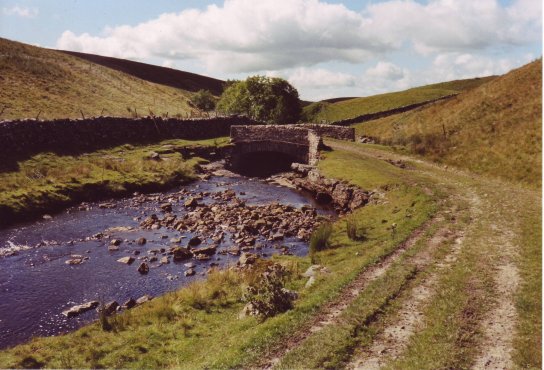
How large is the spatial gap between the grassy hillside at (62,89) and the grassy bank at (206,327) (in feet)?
155

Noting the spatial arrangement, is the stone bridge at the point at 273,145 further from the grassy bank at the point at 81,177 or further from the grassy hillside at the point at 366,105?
the grassy hillside at the point at 366,105

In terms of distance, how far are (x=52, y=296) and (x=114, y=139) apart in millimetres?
35696

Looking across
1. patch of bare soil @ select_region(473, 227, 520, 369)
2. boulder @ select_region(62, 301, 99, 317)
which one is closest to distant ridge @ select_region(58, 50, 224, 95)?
boulder @ select_region(62, 301, 99, 317)

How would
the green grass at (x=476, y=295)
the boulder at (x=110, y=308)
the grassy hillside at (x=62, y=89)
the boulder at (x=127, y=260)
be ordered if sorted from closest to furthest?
1. the green grass at (x=476, y=295)
2. the boulder at (x=110, y=308)
3. the boulder at (x=127, y=260)
4. the grassy hillside at (x=62, y=89)

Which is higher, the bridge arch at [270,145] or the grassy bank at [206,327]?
the bridge arch at [270,145]

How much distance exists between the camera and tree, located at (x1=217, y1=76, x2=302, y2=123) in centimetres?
9344

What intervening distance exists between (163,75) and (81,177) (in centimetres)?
13290

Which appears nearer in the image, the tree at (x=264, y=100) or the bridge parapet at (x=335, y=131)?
the bridge parapet at (x=335, y=131)

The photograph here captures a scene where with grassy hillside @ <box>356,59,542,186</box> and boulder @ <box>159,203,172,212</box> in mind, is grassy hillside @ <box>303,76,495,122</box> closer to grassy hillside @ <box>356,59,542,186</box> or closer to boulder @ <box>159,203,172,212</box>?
grassy hillside @ <box>356,59,542,186</box>

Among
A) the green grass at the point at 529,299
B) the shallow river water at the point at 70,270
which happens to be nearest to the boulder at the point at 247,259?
the shallow river water at the point at 70,270

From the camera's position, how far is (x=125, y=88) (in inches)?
A: 3957

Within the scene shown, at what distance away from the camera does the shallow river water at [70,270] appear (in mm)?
18578

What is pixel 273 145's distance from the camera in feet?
191

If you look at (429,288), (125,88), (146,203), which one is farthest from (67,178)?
(125,88)
